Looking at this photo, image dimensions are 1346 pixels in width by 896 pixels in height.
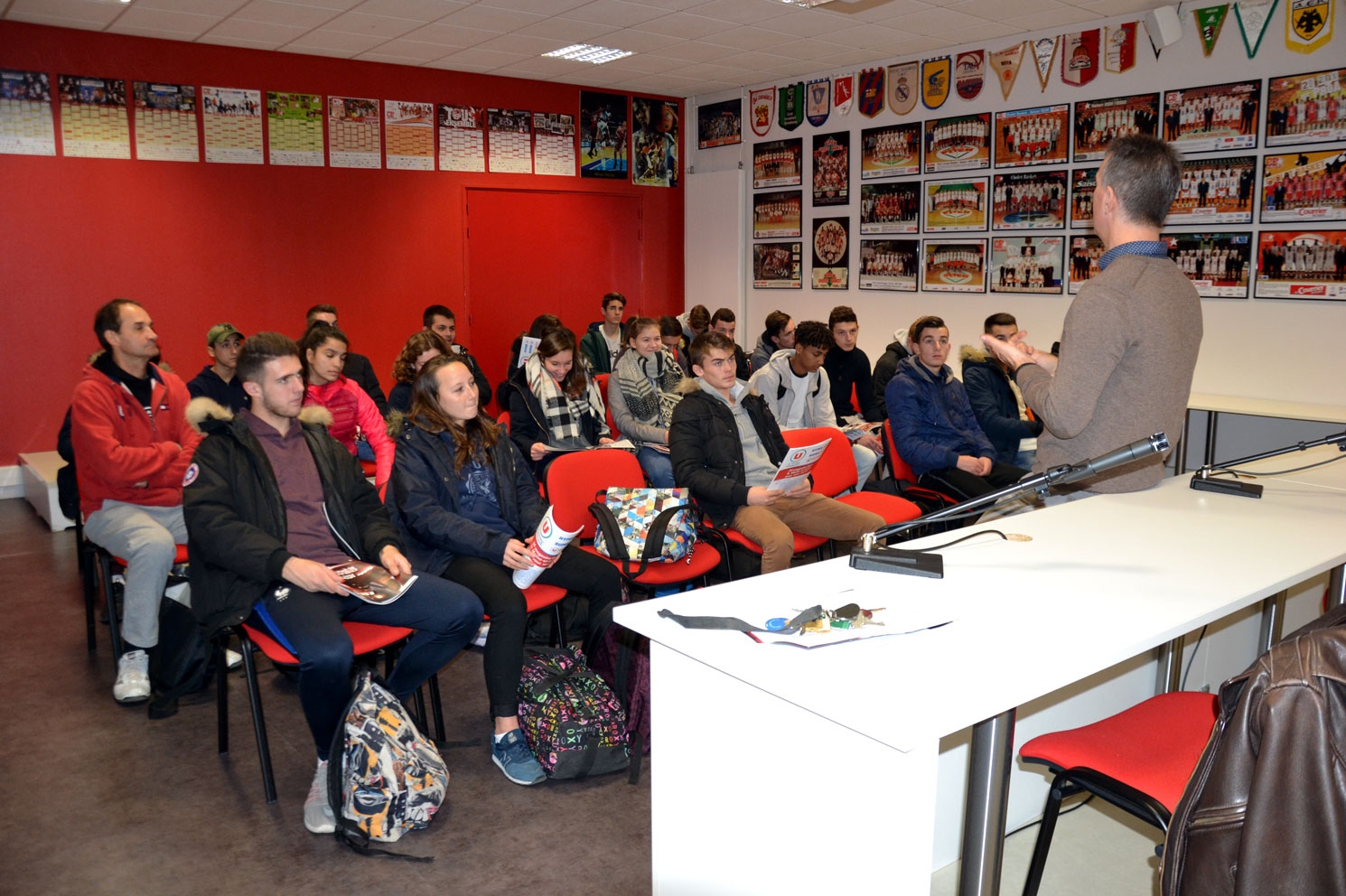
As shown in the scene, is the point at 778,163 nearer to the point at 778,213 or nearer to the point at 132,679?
the point at 778,213

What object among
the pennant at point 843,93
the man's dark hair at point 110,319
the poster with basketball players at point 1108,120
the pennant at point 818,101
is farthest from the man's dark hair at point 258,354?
the pennant at point 818,101

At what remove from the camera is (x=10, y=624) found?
14.2ft

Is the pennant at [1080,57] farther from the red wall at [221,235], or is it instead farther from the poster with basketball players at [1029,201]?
the red wall at [221,235]

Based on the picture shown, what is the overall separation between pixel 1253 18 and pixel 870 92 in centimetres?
294

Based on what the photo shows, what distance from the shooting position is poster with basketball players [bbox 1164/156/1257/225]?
6.21 meters

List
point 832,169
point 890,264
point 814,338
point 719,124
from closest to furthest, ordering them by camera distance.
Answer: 1. point 814,338
2. point 890,264
3. point 832,169
4. point 719,124

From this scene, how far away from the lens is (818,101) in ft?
28.4

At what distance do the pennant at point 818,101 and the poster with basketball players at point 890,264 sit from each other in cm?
122

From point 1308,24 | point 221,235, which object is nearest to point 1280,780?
point 1308,24

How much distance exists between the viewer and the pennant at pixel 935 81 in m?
7.68

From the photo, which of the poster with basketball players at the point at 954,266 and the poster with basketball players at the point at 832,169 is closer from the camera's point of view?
the poster with basketball players at the point at 954,266

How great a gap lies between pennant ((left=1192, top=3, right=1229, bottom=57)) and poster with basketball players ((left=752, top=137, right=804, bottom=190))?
135 inches

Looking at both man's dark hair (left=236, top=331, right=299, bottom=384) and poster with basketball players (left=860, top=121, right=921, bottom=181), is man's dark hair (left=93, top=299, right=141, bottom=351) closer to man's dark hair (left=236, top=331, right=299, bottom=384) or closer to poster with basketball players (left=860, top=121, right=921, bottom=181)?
man's dark hair (left=236, top=331, right=299, bottom=384)

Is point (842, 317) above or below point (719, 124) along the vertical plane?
below
